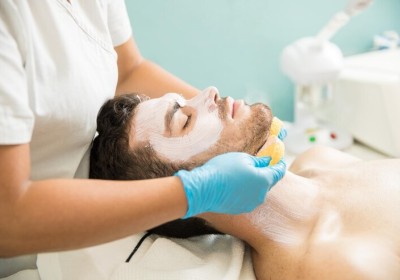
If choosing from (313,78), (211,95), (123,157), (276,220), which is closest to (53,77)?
(123,157)

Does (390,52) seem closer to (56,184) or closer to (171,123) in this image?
(171,123)

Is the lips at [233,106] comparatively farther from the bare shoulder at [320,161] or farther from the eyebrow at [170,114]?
the bare shoulder at [320,161]

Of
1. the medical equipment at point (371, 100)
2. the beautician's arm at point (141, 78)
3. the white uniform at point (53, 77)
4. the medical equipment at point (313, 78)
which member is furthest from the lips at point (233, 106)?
the medical equipment at point (371, 100)

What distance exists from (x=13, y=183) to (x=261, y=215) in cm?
66

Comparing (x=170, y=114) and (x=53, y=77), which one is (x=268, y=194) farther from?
(x=53, y=77)

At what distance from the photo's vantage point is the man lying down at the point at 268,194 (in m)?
1.04

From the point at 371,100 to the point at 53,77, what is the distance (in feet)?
5.13

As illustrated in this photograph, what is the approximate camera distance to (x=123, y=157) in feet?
3.72

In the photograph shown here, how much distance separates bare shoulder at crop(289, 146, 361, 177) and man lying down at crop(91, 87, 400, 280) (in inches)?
8.9

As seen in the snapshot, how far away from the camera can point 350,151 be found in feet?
6.77

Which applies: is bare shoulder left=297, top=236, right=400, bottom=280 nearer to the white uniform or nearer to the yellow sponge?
the yellow sponge

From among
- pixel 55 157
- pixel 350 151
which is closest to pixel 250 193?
pixel 55 157

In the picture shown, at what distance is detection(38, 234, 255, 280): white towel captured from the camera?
3.37 feet

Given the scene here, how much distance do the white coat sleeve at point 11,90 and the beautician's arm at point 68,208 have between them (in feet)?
0.09
